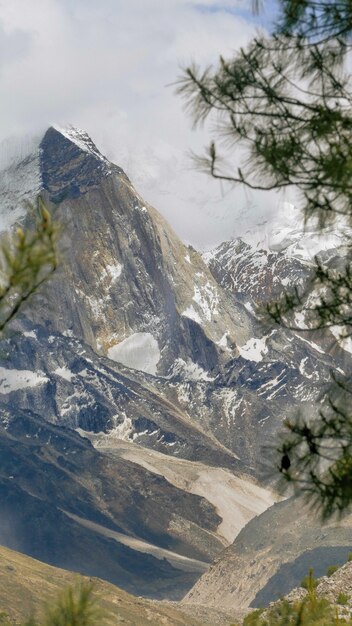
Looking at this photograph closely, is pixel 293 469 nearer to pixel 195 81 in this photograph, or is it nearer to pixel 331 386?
pixel 331 386

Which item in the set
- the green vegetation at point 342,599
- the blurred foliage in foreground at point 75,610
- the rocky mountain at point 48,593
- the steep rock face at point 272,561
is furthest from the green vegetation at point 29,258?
the steep rock face at point 272,561

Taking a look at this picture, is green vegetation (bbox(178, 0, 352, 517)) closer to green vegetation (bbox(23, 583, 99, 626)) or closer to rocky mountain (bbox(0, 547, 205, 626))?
green vegetation (bbox(23, 583, 99, 626))

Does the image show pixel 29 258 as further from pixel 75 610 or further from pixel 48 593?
pixel 48 593

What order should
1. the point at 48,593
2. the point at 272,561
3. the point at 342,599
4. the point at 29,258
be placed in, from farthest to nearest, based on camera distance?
the point at 272,561
the point at 48,593
the point at 342,599
the point at 29,258

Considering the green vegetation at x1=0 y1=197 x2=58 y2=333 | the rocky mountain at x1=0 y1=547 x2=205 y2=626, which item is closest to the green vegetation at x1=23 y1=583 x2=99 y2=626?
the green vegetation at x1=0 y1=197 x2=58 y2=333

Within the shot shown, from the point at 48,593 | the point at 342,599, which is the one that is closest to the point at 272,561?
the point at 48,593

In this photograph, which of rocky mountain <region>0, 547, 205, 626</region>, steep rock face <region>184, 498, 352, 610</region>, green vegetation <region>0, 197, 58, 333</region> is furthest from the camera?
steep rock face <region>184, 498, 352, 610</region>

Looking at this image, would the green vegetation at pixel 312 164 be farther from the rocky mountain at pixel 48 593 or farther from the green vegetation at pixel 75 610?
the rocky mountain at pixel 48 593
